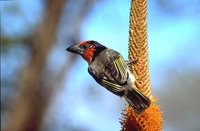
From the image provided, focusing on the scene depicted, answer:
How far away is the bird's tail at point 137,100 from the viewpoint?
10.9 feet

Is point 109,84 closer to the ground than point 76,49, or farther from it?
closer to the ground

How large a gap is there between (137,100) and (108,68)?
25.6 inches

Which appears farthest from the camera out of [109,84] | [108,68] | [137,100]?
[108,68]

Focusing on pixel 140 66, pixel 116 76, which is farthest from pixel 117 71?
pixel 140 66

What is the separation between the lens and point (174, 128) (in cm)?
3691

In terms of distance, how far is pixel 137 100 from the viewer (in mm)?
3395

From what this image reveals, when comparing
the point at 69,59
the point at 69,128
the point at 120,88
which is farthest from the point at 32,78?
the point at 69,128

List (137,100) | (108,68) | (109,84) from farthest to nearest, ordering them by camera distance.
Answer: (108,68) < (109,84) < (137,100)

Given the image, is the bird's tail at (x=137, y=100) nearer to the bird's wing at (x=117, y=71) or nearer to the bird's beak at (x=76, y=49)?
the bird's wing at (x=117, y=71)

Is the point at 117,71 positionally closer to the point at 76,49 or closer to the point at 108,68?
the point at 108,68

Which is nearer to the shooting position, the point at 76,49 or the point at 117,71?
the point at 117,71

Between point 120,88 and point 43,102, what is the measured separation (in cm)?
54

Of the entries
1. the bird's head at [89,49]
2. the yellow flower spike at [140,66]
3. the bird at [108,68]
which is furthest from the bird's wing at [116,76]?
the yellow flower spike at [140,66]

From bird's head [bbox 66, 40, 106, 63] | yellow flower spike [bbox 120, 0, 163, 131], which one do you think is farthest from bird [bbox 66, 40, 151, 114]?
yellow flower spike [bbox 120, 0, 163, 131]
